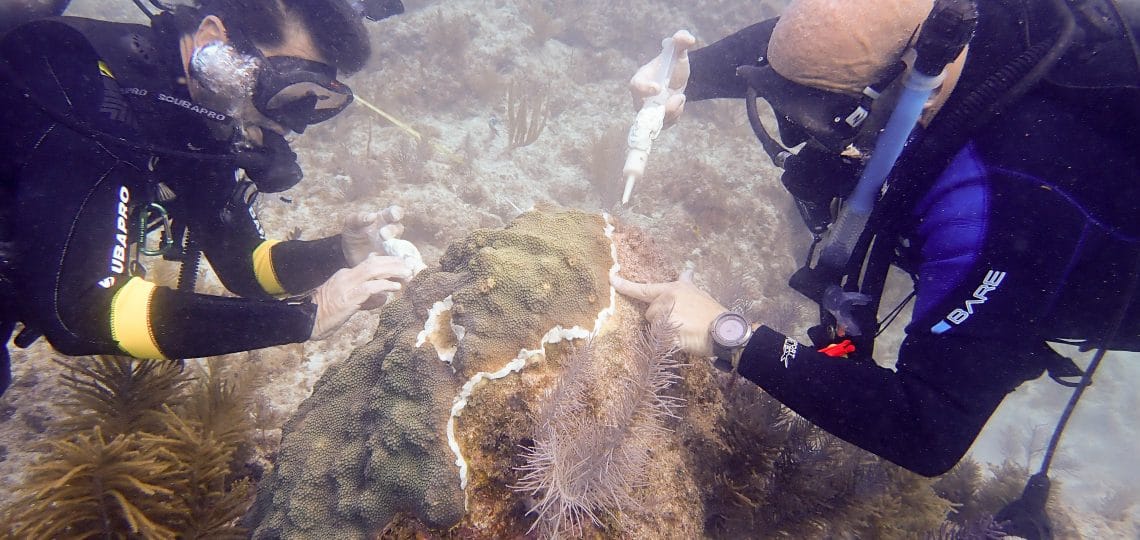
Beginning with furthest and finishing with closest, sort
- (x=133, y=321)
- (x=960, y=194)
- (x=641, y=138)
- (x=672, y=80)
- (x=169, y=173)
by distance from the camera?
(x=672, y=80)
(x=641, y=138)
(x=169, y=173)
(x=133, y=321)
(x=960, y=194)

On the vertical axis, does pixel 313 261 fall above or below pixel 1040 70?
below

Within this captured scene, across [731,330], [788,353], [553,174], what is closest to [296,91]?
[731,330]

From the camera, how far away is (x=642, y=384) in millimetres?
2010

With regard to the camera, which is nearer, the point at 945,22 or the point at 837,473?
the point at 945,22

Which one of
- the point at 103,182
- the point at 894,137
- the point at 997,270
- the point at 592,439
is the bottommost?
the point at 592,439

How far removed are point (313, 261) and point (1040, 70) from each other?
4233 millimetres

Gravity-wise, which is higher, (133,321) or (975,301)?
(975,301)

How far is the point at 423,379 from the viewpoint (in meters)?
1.99

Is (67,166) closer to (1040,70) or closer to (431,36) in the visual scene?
(1040,70)

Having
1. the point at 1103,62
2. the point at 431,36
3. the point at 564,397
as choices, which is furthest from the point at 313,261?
the point at 431,36

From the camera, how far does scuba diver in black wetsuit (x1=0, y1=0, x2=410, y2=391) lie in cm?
206

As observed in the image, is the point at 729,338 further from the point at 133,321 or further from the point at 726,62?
the point at 133,321

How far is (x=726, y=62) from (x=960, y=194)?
2.22 metres

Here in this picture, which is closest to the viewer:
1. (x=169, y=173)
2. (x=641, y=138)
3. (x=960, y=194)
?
(x=960, y=194)
